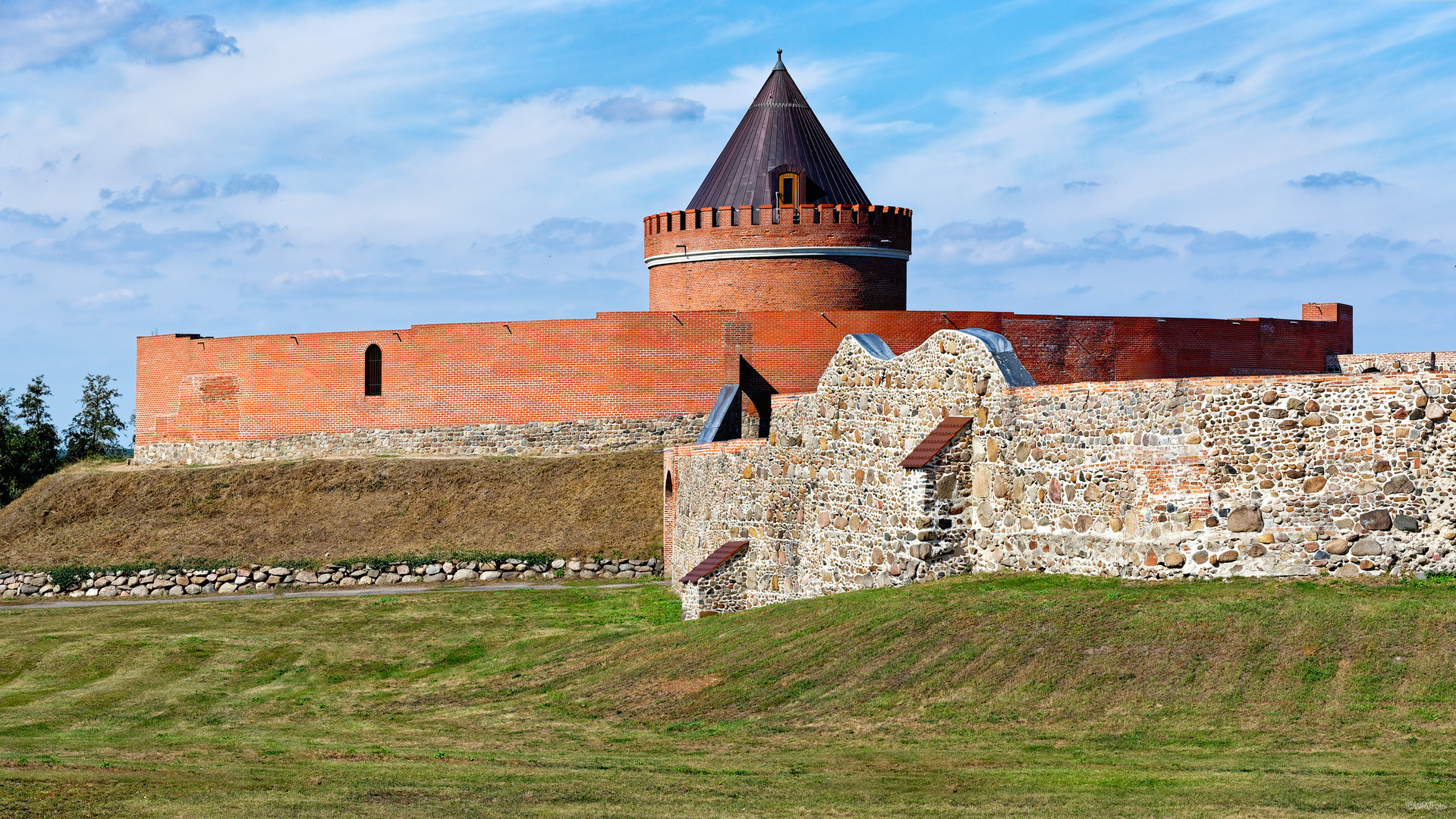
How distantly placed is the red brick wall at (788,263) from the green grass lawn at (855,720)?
19.9 metres

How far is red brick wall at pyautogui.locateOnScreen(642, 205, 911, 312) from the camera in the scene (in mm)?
40656

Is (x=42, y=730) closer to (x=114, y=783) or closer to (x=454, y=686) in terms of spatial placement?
(x=454, y=686)

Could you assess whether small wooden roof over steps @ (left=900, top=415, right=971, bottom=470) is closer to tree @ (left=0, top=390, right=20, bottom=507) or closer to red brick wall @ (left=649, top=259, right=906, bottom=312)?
red brick wall @ (left=649, top=259, right=906, bottom=312)

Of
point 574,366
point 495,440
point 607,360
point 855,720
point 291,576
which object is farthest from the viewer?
point 495,440

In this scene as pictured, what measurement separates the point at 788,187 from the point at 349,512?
14.8 m

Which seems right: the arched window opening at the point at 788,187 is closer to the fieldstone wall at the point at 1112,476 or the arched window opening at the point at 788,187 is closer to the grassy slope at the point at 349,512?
the grassy slope at the point at 349,512

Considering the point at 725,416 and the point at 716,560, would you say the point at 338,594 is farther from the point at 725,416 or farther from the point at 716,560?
the point at 716,560

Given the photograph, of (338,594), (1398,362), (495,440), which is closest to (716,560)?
(338,594)

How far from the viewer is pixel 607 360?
38125mm

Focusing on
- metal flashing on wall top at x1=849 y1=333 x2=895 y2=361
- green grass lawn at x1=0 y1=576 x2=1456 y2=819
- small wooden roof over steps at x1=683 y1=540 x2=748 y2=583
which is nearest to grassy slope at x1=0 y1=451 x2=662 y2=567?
small wooden roof over steps at x1=683 y1=540 x2=748 y2=583

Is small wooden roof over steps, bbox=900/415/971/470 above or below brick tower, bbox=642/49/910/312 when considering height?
below

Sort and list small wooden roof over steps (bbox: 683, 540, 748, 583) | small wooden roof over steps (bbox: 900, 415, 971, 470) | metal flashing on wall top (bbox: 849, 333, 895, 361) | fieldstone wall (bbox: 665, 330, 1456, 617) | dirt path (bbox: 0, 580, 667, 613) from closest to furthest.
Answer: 1. fieldstone wall (bbox: 665, 330, 1456, 617)
2. small wooden roof over steps (bbox: 900, 415, 971, 470)
3. metal flashing on wall top (bbox: 849, 333, 895, 361)
4. small wooden roof over steps (bbox: 683, 540, 748, 583)
5. dirt path (bbox: 0, 580, 667, 613)

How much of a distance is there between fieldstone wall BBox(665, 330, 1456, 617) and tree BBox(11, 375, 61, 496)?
41.4m

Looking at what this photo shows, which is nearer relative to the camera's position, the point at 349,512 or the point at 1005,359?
the point at 1005,359
